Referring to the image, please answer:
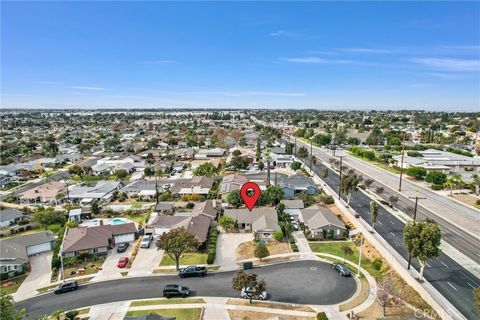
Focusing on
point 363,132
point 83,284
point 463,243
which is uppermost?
point 363,132

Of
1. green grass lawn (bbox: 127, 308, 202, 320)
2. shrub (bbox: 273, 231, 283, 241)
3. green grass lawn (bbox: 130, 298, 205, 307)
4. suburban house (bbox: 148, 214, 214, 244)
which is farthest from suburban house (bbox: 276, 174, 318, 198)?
green grass lawn (bbox: 127, 308, 202, 320)

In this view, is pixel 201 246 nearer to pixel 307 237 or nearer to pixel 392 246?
pixel 307 237

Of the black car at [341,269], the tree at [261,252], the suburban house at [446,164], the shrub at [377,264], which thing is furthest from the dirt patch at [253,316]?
the suburban house at [446,164]

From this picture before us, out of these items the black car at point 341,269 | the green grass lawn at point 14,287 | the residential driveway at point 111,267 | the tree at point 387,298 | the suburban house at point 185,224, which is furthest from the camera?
the suburban house at point 185,224

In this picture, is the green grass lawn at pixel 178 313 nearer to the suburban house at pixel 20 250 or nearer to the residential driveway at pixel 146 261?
the residential driveway at pixel 146 261

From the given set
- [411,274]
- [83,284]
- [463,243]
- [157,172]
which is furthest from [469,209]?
[157,172]

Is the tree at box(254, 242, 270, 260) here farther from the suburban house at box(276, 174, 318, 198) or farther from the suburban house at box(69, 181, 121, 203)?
the suburban house at box(69, 181, 121, 203)

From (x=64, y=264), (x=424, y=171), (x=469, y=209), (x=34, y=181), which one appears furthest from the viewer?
(x=34, y=181)
